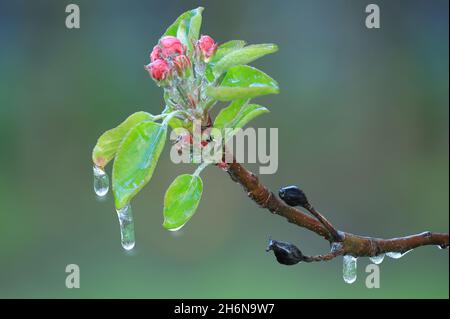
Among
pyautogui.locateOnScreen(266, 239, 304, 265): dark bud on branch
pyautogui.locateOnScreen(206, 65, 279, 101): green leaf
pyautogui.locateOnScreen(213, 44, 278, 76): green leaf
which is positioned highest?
pyautogui.locateOnScreen(213, 44, 278, 76): green leaf

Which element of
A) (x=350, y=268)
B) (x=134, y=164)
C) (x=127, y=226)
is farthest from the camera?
(x=350, y=268)

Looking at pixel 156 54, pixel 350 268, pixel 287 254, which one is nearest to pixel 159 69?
pixel 156 54

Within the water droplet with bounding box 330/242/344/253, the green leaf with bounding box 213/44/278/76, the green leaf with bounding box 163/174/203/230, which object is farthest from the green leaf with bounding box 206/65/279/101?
the water droplet with bounding box 330/242/344/253

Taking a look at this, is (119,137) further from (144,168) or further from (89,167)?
(89,167)

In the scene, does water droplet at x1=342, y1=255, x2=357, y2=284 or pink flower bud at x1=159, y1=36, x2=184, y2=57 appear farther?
water droplet at x1=342, y1=255, x2=357, y2=284

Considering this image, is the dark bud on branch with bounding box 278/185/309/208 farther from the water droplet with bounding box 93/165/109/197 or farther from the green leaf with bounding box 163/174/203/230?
the water droplet with bounding box 93/165/109/197

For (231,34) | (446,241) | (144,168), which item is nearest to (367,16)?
(231,34)

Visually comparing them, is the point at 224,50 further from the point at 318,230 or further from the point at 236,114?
the point at 318,230
